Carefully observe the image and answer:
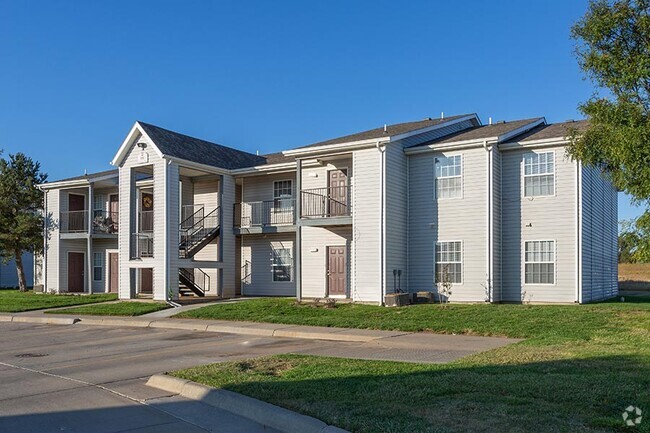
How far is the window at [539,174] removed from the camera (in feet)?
70.0

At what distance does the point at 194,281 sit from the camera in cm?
2952

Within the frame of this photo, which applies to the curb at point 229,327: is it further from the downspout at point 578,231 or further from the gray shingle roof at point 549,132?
the gray shingle roof at point 549,132

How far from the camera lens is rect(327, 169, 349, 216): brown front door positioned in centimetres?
2420

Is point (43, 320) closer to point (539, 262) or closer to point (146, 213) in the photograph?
point (146, 213)

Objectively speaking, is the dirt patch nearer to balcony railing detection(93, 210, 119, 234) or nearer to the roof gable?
the roof gable

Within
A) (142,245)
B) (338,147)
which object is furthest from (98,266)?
(338,147)

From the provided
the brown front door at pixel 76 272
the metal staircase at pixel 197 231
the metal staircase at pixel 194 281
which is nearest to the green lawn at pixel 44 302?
the metal staircase at pixel 194 281

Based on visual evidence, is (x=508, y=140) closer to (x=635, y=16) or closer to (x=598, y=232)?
(x=598, y=232)

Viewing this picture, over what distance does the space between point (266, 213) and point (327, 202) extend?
445 centimetres

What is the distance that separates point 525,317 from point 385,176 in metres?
7.44

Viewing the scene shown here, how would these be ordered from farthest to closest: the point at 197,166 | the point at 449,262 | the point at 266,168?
1. the point at 266,168
2. the point at 197,166
3. the point at 449,262

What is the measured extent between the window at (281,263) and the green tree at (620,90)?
16.0m

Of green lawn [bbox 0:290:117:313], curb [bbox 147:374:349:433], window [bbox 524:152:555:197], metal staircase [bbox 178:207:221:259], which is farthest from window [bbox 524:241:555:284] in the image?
green lawn [bbox 0:290:117:313]

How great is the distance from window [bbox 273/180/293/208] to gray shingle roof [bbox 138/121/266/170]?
1858 mm
